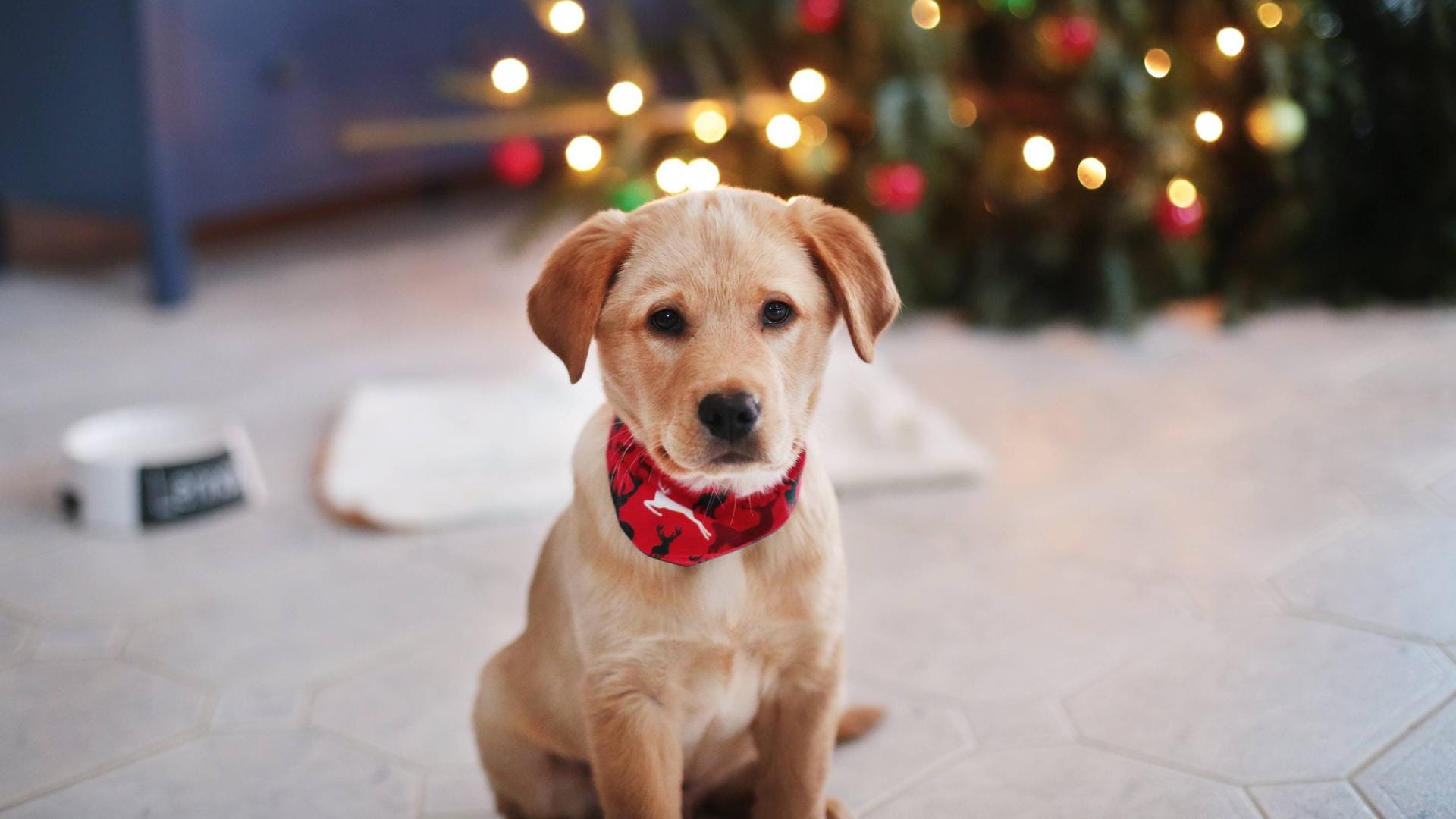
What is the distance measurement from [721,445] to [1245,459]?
1899 mm

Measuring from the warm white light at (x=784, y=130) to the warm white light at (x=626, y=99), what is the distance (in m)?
0.42

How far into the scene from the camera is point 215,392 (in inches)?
129

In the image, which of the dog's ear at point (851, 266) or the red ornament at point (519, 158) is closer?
the dog's ear at point (851, 266)

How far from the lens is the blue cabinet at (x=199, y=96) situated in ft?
12.2

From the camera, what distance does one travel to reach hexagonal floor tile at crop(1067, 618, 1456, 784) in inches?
71.1

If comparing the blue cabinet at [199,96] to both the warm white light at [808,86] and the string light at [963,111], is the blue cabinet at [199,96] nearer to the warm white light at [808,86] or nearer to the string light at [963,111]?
the warm white light at [808,86]

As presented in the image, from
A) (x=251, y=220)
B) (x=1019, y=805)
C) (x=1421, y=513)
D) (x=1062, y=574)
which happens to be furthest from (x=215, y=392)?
(x=1421, y=513)

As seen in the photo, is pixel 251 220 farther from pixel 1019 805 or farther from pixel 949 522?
pixel 1019 805

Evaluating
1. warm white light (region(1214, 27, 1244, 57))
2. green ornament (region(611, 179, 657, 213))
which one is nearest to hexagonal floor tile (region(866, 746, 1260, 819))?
green ornament (region(611, 179, 657, 213))

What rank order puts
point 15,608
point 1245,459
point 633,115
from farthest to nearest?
point 633,115
point 1245,459
point 15,608

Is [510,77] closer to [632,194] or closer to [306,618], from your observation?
[632,194]

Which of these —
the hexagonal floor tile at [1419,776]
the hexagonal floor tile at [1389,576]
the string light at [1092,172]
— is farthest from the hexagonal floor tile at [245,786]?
the string light at [1092,172]

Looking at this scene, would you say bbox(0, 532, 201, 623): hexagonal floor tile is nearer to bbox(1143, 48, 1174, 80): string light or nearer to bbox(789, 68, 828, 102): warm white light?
bbox(789, 68, 828, 102): warm white light

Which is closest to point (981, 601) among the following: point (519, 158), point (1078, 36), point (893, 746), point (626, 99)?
point (893, 746)
